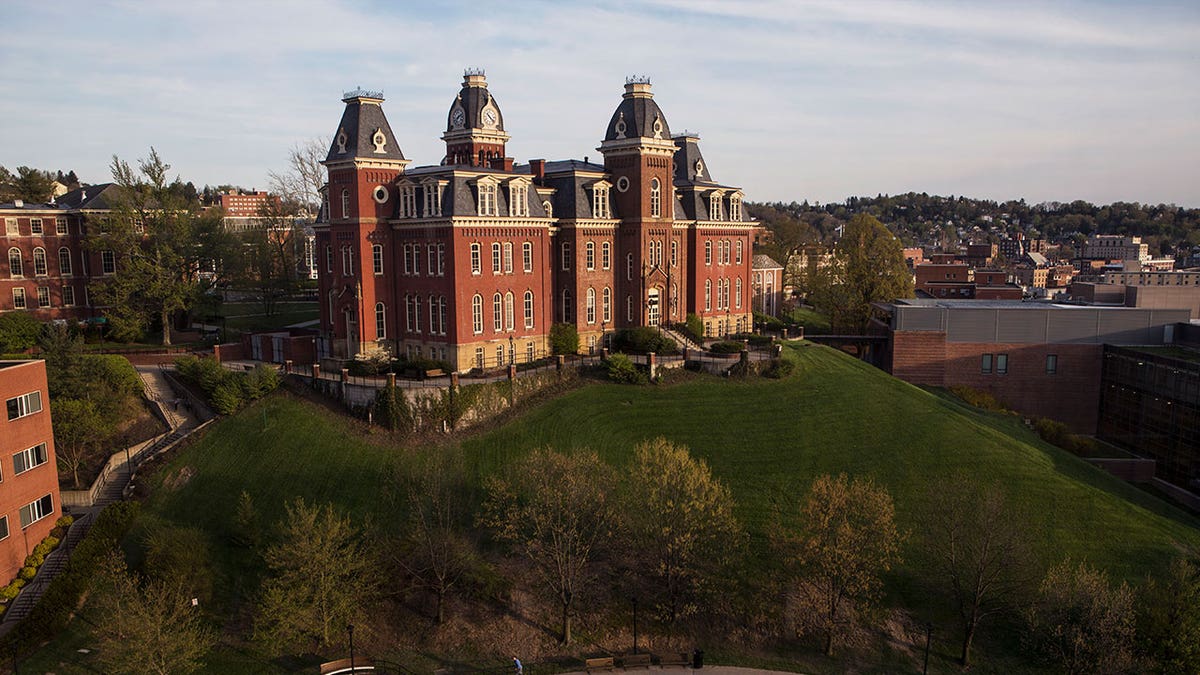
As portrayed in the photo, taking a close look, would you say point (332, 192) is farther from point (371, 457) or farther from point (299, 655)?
point (299, 655)

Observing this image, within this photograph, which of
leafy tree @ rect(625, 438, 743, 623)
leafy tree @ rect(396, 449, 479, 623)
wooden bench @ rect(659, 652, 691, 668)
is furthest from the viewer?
leafy tree @ rect(396, 449, 479, 623)

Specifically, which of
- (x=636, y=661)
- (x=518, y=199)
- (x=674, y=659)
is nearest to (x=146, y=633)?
(x=636, y=661)

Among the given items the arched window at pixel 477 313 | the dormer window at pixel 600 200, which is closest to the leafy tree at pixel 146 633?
the arched window at pixel 477 313

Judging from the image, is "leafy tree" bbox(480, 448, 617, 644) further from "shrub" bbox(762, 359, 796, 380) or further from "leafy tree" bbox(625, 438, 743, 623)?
"shrub" bbox(762, 359, 796, 380)

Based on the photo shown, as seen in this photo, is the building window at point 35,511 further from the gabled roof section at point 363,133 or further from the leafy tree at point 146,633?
the gabled roof section at point 363,133

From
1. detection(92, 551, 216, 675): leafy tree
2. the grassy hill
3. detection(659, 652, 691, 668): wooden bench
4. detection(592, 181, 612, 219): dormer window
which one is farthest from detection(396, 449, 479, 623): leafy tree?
detection(592, 181, 612, 219): dormer window

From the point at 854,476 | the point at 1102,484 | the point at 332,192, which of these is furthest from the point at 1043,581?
the point at 332,192
